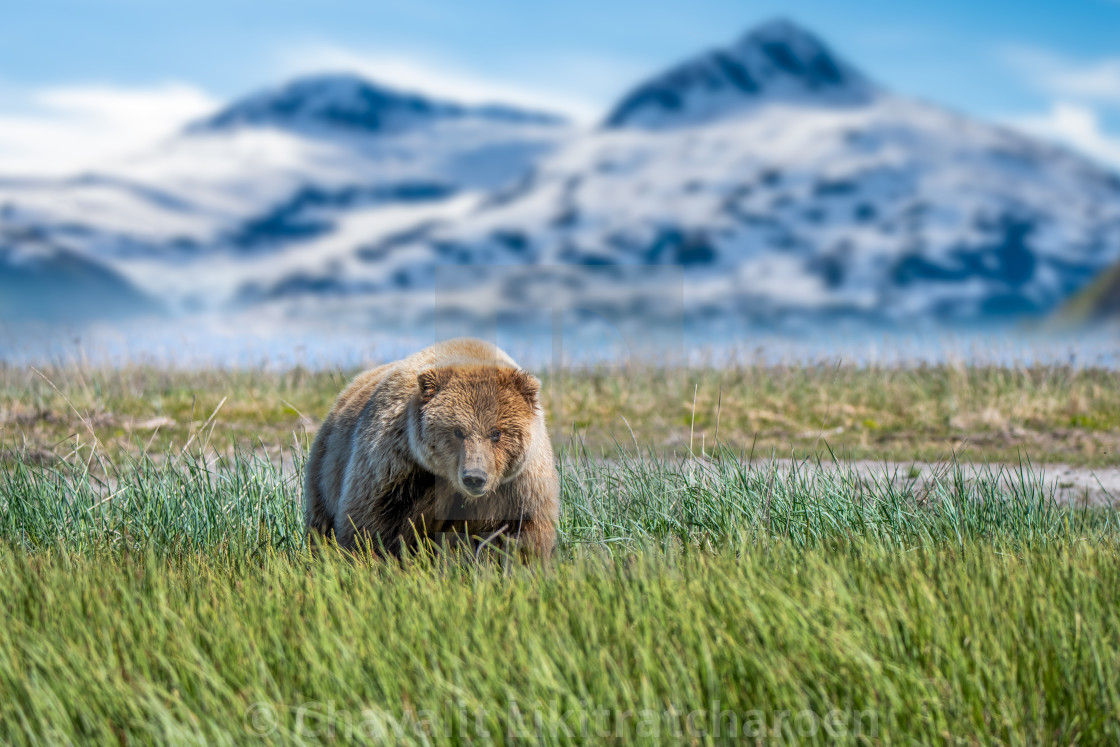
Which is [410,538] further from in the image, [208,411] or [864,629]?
[208,411]

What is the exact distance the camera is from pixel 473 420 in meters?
4.62

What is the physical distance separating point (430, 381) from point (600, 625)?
163 centimetres

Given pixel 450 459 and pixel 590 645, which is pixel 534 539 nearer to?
pixel 450 459

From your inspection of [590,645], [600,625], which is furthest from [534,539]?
[590,645]

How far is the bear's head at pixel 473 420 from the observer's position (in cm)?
461

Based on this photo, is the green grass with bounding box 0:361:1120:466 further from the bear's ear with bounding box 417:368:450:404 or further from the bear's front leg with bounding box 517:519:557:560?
the bear's ear with bounding box 417:368:450:404

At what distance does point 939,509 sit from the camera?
5664mm

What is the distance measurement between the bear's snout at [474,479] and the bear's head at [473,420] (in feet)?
0.39

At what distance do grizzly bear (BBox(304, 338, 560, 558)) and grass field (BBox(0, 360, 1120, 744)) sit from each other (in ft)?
0.88

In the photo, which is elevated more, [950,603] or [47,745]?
[950,603]

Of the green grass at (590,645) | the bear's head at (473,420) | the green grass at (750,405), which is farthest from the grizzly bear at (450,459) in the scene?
the green grass at (750,405)

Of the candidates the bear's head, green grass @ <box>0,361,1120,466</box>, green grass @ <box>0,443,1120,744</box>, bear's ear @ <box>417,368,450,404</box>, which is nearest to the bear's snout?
the bear's head

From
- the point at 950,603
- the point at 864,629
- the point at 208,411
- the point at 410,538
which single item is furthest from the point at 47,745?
the point at 208,411

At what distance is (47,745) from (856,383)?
13.5 metres
